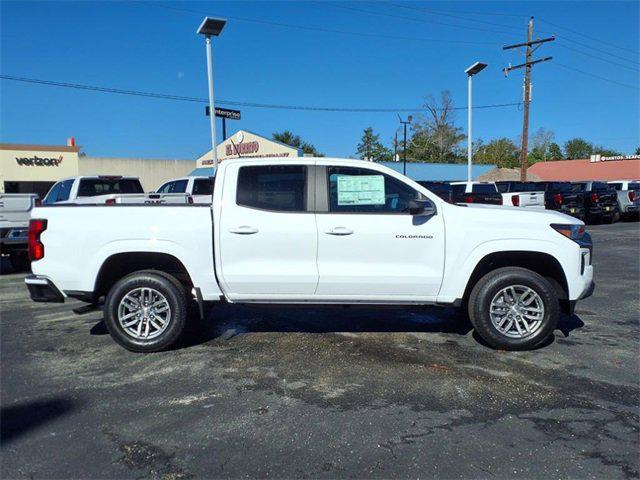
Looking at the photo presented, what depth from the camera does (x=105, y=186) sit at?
13.1 metres

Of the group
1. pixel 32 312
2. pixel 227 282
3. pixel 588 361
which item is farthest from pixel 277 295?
pixel 32 312

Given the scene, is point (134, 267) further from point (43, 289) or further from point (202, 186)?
point (202, 186)

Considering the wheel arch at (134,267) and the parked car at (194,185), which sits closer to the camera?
the wheel arch at (134,267)

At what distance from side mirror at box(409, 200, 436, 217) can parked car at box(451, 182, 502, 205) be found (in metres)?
14.6

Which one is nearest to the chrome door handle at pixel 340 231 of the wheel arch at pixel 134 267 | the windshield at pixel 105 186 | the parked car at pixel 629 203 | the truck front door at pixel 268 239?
the truck front door at pixel 268 239

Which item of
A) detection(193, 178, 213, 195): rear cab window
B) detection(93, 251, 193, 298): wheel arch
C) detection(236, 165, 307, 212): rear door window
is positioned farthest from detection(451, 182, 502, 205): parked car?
detection(93, 251, 193, 298): wheel arch

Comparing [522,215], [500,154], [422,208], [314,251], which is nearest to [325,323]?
[314,251]

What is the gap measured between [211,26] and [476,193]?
1201cm

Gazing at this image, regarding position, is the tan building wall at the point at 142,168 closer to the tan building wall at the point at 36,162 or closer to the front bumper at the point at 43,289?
the tan building wall at the point at 36,162

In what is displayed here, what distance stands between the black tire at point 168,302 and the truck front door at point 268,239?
0.51 meters

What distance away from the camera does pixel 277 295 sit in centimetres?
520

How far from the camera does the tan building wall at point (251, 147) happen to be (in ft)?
113

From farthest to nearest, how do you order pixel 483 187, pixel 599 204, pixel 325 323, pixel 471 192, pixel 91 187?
pixel 483 187 < pixel 599 204 < pixel 471 192 < pixel 91 187 < pixel 325 323

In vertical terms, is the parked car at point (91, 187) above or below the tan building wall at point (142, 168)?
below
